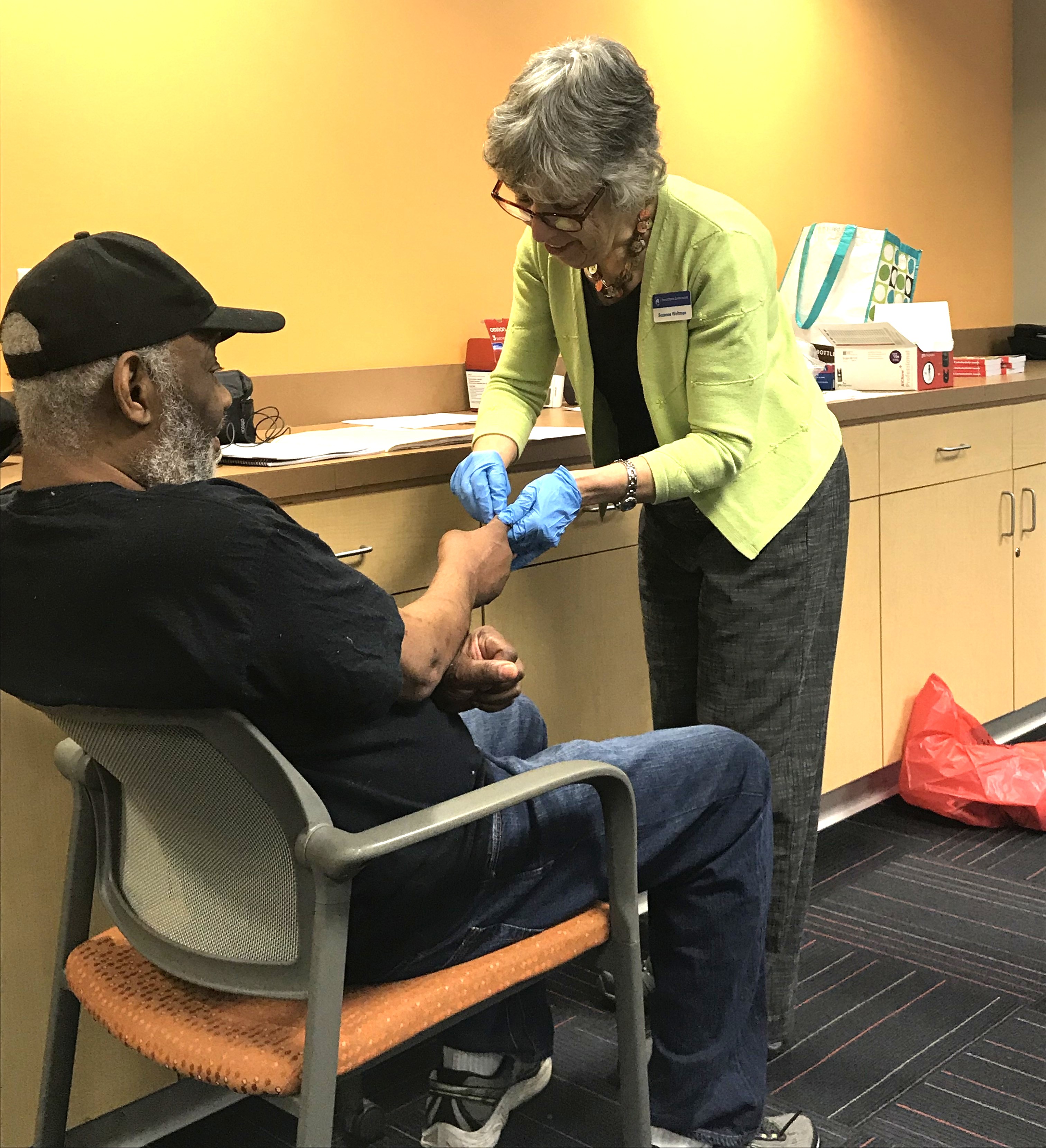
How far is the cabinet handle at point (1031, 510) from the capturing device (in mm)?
3166

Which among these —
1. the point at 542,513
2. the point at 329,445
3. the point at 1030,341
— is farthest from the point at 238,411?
the point at 1030,341

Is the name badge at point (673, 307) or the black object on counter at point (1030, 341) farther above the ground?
the name badge at point (673, 307)

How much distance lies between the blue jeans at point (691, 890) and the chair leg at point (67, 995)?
45 cm

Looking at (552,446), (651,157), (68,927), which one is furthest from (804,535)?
(68,927)

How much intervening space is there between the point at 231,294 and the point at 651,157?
96cm

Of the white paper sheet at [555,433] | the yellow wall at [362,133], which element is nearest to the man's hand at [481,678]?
the white paper sheet at [555,433]

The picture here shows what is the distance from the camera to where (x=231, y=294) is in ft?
7.47

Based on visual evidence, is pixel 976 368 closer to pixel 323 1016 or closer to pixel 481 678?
pixel 481 678

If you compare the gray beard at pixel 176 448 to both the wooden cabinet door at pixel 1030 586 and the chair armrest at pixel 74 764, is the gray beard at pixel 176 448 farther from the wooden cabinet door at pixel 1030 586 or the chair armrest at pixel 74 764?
the wooden cabinet door at pixel 1030 586

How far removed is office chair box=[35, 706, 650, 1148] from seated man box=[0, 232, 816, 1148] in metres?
0.05

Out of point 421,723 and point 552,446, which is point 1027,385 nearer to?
point 552,446

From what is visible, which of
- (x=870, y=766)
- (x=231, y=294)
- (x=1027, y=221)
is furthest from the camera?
(x=1027, y=221)

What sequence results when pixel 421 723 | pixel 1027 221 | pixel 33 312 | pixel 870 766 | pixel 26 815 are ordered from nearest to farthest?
pixel 33 312 → pixel 421 723 → pixel 26 815 → pixel 870 766 → pixel 1027 221

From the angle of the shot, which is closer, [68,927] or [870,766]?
[68,927]
